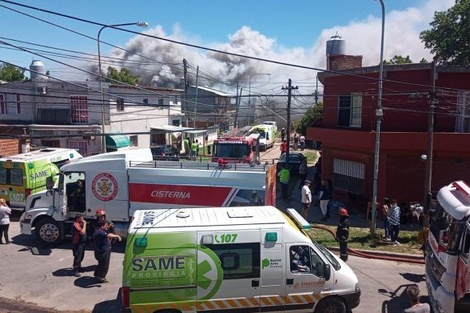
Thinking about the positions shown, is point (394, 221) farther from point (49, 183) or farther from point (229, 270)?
point (49, 183)

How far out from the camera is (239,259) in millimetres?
7660

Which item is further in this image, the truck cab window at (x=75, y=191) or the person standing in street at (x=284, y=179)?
the person standing in street at (x=284, y=179)

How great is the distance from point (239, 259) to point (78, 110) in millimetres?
24852

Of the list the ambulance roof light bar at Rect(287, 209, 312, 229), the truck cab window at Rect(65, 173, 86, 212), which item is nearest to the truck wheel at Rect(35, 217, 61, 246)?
the truck cab window at Rect(65, 173, 86, 212)

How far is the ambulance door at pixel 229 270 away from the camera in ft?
24.8

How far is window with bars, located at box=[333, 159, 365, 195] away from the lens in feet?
60.2

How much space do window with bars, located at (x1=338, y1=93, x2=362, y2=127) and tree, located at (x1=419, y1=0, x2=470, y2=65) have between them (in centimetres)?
Result: 2432

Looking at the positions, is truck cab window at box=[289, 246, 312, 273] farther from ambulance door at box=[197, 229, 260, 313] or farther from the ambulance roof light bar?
ambulance door at box=[197, 229, 260, 313]

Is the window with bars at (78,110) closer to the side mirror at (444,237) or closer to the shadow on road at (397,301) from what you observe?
the shadow on road at (397,301)

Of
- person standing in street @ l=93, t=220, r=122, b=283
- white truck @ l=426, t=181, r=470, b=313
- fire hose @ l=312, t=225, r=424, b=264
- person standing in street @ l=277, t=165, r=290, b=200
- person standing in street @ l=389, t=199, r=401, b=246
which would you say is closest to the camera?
white truck @ l=426, t=181, r=470, b=313

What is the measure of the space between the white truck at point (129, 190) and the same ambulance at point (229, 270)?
417 cm

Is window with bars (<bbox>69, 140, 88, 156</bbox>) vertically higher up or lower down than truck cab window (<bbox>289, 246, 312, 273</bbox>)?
higher up

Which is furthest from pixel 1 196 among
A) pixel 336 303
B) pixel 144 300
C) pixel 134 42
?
pixel 134 42

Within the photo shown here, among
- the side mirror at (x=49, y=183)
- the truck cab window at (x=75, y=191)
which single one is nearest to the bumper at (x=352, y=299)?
the truck cab window at (x=75, y=191)
